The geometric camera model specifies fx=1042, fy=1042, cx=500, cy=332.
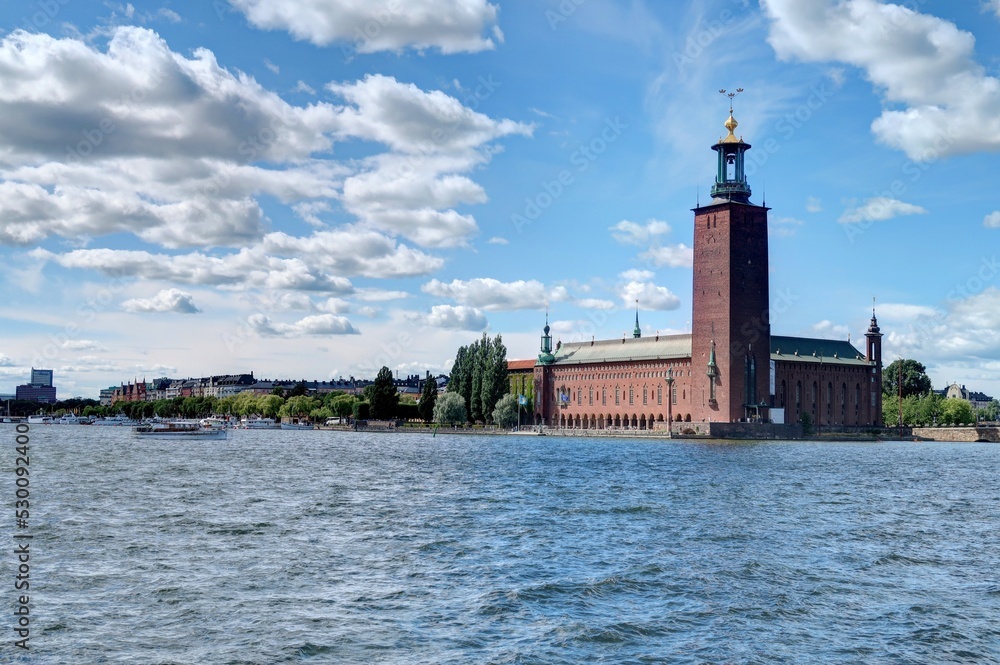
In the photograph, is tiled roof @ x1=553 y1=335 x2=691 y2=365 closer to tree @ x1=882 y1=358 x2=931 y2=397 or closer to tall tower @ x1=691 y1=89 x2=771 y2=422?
tall tower @ x1=691 y1=89 x2=771 y2=422

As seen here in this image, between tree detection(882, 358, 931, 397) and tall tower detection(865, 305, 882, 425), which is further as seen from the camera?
tree detection(882, 358, 931, 397)

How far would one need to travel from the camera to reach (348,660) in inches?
484

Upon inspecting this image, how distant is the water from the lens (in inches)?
516

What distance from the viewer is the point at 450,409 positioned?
109 meters

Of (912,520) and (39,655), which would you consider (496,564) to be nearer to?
(39,655)

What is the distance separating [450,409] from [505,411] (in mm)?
5770

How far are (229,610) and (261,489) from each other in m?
19.6

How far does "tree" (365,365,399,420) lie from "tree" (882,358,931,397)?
214 ft

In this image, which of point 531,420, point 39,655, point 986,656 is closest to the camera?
point 39,655

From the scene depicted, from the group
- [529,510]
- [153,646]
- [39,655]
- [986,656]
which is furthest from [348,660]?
[529,510]

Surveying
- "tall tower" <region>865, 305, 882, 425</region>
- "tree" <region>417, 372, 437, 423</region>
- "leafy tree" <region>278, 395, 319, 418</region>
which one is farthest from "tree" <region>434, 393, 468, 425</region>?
"leafy tree" <region>278, 395, 319, 418</region>

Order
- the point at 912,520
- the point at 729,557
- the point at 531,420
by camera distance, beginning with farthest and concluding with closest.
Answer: the point at 531,420 → the point at 912,520 → the point at 729,557

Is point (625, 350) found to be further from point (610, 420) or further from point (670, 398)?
point (670, 398)

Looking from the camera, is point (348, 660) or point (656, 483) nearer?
point (348, 660)
